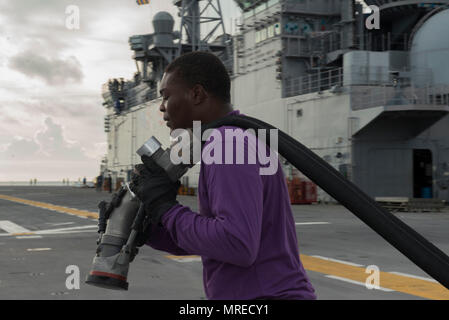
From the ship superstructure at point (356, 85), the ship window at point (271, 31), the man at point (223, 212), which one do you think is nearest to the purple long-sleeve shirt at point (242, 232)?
the man at point (223, 212)

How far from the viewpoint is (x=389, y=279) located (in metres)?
8.65

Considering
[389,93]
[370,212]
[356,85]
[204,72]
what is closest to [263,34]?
[356,85]

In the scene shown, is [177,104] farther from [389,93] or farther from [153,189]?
[389,93]

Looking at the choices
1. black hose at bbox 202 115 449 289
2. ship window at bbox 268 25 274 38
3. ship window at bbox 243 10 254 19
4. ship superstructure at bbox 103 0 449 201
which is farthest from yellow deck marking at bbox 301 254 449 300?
ship window at bbox 243 10 254 19

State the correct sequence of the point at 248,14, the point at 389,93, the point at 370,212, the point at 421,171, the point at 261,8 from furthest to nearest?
the point at 248,14, the point at 261,8, the point at 421,171, the point at 389,93, the point at 370,212

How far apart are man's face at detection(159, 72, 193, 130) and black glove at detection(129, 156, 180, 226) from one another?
26 cm

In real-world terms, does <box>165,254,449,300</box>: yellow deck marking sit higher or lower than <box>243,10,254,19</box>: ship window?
lower

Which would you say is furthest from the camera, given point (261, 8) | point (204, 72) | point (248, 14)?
point (248, 14)

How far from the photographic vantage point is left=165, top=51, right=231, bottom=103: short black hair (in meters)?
2.14

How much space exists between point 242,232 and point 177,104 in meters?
0.57

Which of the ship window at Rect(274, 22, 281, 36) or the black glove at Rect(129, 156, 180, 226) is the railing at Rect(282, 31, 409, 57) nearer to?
the ship window at Rect(274, 22, 281, 36)

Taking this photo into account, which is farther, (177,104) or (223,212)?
(177,104)

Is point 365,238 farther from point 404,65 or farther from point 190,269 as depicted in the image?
point 404,65

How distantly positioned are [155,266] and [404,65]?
3116cm
